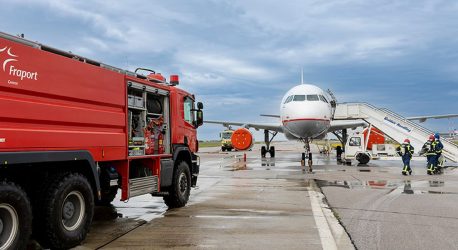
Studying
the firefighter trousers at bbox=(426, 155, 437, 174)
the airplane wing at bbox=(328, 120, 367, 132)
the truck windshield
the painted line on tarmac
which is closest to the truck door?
the painted line on tarmac

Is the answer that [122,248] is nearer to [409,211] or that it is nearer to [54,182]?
[54,182]

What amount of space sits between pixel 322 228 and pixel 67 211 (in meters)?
3.94

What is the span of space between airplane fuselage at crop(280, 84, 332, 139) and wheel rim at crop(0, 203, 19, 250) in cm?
1772

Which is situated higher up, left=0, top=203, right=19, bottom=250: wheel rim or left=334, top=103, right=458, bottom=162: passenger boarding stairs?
left=334, top=103, right=458, bottom=162: passenger boarding stairs

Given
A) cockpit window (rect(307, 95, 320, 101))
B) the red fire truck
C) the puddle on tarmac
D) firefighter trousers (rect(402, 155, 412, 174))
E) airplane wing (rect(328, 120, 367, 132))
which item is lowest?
the puddle on tarmac

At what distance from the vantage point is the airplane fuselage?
2162cm

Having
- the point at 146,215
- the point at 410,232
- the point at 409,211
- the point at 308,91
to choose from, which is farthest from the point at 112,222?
the point at 308,91

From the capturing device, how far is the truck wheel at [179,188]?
9.38 metres

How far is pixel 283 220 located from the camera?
25.7ft

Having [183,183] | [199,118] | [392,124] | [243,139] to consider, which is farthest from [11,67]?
[392,124]

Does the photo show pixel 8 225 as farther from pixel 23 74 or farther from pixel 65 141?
pixel 23 74

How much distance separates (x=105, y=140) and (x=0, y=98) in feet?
7.02

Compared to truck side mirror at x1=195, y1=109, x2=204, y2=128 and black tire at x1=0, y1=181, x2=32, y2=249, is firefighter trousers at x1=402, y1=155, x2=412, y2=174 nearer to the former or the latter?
truck side mirror at x1=195, y1=109, x2=204, y2=128

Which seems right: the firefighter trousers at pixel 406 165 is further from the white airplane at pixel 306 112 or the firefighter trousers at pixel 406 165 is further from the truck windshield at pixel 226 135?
the truck windshield at pixel 226 135
